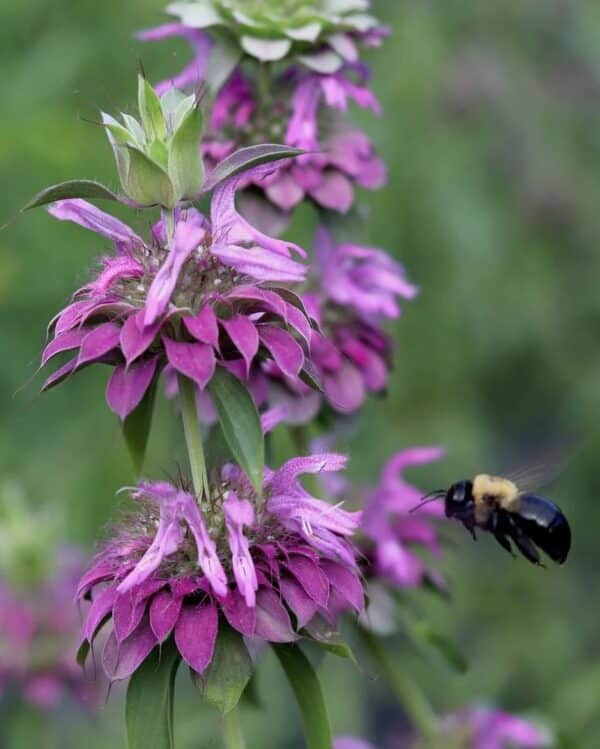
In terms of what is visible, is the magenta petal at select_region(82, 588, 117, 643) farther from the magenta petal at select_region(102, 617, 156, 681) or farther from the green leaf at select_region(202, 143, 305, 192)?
the green leaf at select_region(202, 143, 305, 192)

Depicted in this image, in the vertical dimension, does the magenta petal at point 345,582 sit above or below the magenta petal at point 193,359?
below

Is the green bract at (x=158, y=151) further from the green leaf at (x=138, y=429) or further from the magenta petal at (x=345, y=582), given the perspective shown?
the magenta petal at (x=345, y=582)

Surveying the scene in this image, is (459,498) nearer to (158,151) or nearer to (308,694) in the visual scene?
(308,694)

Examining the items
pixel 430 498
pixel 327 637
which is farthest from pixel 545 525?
pixel 327 637

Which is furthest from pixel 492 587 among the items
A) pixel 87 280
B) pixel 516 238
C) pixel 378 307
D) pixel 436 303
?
pixel 87 280

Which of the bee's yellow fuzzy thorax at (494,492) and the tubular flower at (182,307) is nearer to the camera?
the tubular flower at (182,307)

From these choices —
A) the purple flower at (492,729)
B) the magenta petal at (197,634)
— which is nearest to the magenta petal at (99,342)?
the magenta petal at (197,634)

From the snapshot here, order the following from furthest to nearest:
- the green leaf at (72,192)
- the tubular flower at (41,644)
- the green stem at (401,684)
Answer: the tubular flower at (41,644)
the green stem at (401,684)
the green leaf at (72,192)
